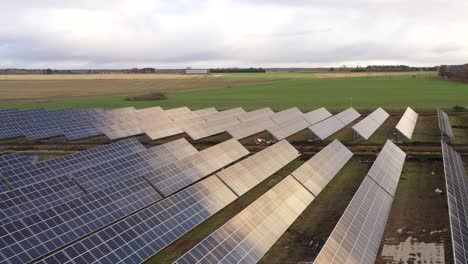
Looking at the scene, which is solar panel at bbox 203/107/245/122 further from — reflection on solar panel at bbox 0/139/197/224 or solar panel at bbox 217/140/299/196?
reflection on solar panel at bbox 0/139/197/224

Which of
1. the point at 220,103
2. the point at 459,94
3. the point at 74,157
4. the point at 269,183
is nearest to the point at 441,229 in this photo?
the point at 269,183

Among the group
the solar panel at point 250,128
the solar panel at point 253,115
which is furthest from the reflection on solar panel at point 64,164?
the solar panel at point 253,115

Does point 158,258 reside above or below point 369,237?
below

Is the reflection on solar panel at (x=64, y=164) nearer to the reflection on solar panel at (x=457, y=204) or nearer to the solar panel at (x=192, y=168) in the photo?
the solar panel at (x=192, y=168)

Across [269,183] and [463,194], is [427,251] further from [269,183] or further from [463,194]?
[269,183]

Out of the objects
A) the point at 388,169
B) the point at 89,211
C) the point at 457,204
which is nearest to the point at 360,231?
the point at 457,204

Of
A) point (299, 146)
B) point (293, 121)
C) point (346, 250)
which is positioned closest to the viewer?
point (346, 250)
